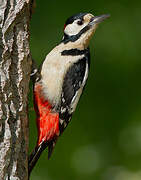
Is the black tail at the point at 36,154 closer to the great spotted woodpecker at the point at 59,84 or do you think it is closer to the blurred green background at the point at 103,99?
the great spotted woodpecker at the point at 59,84

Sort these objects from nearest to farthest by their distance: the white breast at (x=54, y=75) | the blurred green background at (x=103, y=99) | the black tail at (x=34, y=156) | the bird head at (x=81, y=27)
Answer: the black tail at (x=34, y=156)
the white breast at (x=54, y=75)
the bird head at (x=81, y=27)
the blurred green background at (x=103, y=99)

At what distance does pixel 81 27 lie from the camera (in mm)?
4758

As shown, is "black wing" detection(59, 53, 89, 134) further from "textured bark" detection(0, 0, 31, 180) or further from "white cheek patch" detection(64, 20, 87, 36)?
"textured bark" detection(0, 0, 31, 180)

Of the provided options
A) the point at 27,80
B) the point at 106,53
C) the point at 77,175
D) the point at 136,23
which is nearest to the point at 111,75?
the point at 106,53

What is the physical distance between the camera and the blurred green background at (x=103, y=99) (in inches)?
218

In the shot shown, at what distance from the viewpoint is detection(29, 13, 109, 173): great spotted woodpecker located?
4523mm

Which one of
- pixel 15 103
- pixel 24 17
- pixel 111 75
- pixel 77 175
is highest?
pixel 24 17

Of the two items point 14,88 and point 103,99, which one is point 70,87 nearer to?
point 14,88

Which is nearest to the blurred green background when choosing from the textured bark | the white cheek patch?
the white cheek patch

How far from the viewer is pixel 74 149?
5566mm

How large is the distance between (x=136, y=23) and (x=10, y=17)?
2333mm

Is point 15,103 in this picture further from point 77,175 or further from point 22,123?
point 77,175

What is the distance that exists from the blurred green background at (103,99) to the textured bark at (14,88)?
5.52ft

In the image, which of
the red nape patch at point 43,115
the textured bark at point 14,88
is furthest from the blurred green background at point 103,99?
the textured bark at point 14,88
